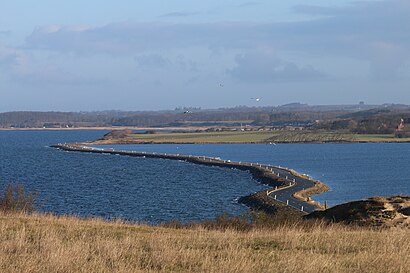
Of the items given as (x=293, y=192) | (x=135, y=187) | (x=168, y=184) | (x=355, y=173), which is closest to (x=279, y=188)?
(x=293, y=192)

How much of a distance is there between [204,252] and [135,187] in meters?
63.4

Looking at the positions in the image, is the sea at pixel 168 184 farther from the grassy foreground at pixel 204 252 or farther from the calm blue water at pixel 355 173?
the grassy foreground at pixel 204 252

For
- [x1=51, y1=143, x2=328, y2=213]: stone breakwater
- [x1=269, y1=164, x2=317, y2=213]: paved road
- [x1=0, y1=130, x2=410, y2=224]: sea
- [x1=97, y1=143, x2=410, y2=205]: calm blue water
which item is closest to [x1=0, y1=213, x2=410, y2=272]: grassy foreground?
[x1=0, y1=130, x2=410, y2=224]: sea

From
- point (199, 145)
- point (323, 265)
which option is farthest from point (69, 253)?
point (199, 145)

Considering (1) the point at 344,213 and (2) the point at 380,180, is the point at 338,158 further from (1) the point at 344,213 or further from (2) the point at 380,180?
(1) the point at 344,213

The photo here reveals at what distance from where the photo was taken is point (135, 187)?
7431 centimetres

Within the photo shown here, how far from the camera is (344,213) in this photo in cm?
2214

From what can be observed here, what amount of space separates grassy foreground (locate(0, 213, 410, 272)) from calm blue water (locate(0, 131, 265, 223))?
99.8ft

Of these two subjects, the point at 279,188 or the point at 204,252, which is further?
the point at 279,188

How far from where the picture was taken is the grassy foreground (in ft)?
31.8

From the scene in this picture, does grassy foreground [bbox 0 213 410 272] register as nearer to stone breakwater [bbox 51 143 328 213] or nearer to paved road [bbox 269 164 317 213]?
stone breakwater [bbox 51 143 328 213]

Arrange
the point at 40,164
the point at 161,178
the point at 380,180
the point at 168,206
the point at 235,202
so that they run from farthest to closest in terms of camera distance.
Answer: the point at 40,164, the point at 161,178, the point at 380,180, the point at 235,202, the point at 168,206

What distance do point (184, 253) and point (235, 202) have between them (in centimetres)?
5047

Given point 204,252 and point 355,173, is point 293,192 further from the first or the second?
point 204,252
